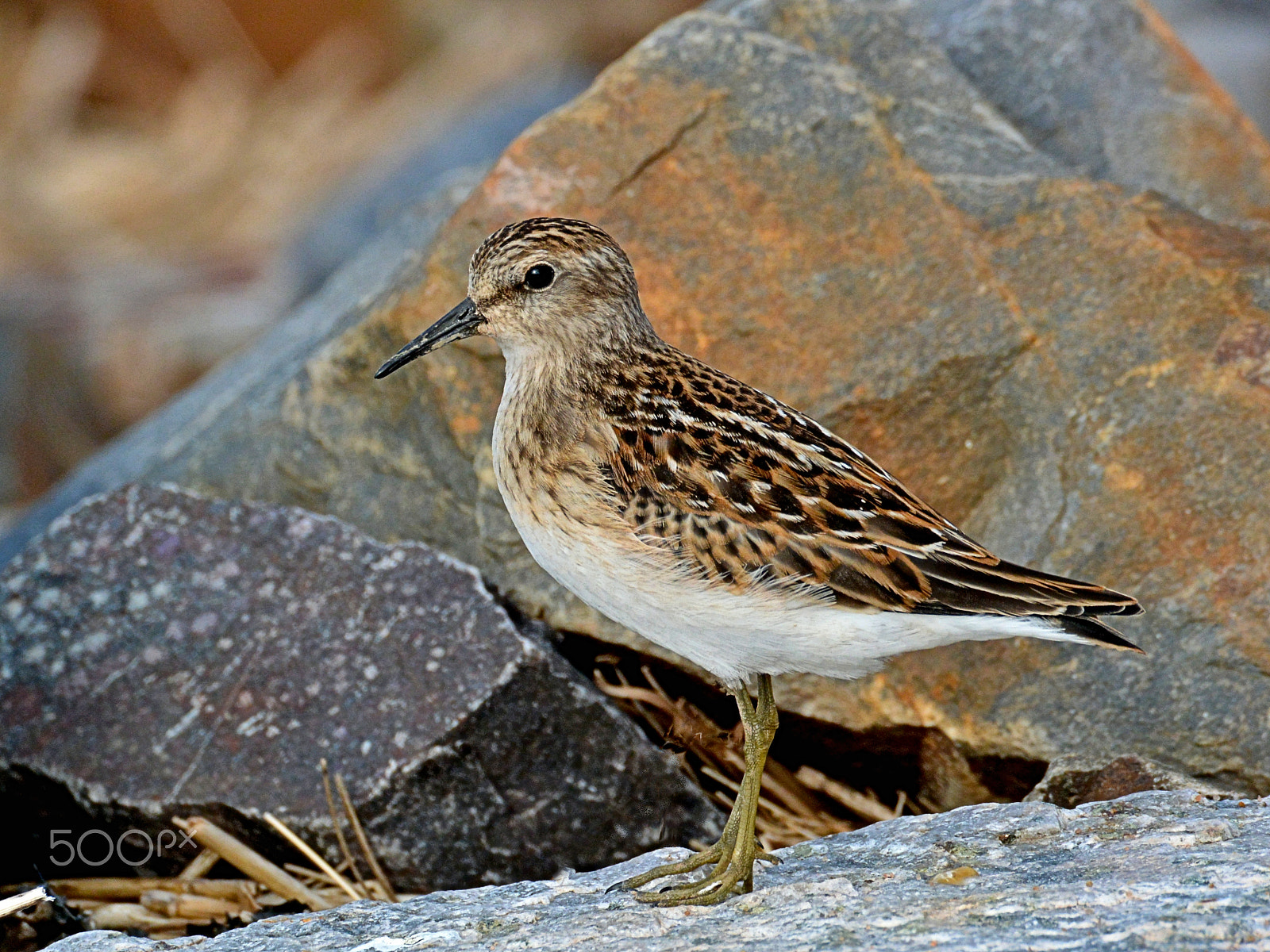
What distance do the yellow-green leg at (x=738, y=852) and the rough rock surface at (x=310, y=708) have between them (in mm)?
632

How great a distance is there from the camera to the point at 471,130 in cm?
1134

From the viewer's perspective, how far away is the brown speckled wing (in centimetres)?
383

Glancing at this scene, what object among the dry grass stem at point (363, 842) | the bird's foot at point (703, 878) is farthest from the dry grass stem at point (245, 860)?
the bird's foot at point (703, 878)

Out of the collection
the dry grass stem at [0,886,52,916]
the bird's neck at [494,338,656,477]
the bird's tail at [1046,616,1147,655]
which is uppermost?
the bird's neck at [494,338,656,477]

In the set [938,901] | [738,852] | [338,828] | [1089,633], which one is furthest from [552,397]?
[938,901]

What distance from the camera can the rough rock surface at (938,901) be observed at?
323 cm

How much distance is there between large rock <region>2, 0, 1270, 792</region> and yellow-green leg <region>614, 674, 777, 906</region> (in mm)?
719

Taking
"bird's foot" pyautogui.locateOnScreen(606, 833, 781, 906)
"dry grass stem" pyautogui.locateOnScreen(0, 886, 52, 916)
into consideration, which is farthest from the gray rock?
"dry grass stem" pyautogui.locateOnScreen(0, 886, 52, 916)

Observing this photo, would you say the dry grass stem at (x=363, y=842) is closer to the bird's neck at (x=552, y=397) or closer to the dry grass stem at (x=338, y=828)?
the dry grass stem at (x=338, y=828)

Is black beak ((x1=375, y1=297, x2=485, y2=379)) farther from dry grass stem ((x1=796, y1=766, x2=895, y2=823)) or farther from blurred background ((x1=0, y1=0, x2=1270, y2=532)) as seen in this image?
blurred background ((x1=0, y1=0, x2=1270, y2=532))

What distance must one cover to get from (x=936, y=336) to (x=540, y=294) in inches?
64.3

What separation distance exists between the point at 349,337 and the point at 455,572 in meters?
1.24

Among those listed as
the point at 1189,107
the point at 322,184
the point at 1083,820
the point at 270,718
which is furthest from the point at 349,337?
the point at 322,184

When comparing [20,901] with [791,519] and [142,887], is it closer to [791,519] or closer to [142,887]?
[142,887]
